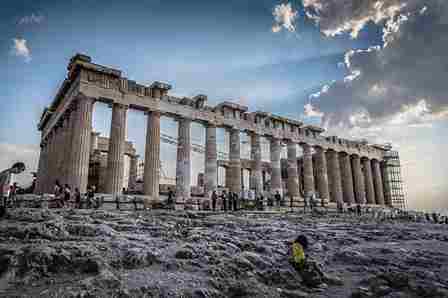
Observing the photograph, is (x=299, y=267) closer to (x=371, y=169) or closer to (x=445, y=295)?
(x=445, y=295)

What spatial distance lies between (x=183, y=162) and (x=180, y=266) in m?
18.5

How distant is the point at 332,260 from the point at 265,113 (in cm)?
2379

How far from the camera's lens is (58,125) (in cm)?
2553

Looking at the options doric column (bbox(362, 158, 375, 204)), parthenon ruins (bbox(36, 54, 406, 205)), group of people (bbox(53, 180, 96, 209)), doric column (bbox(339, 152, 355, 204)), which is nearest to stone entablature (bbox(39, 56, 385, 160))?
parthenon ruins (bbox(36, 54, 406, 205))

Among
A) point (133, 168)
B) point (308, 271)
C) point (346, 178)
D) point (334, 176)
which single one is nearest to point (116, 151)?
point (133, 168)

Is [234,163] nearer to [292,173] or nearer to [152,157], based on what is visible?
[292,173]

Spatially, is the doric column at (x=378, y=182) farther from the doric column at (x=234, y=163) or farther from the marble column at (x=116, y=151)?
the marble column at (x=116, y=151)

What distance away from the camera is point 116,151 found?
2084 centimetres

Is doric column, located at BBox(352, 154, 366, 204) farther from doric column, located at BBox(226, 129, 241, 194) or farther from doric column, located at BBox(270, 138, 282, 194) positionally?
doric column, located at BBox(226, 129, 241, 194)

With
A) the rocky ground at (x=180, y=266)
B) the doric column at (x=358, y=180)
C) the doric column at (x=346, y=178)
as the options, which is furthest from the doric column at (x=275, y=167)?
the rocky ground at (x=180, y=266)

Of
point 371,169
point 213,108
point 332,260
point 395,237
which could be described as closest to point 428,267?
point 332,260

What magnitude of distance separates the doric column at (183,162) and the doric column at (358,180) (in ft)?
79.2

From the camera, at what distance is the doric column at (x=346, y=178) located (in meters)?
36.5

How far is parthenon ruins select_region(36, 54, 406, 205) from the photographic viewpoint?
20.4 meters
